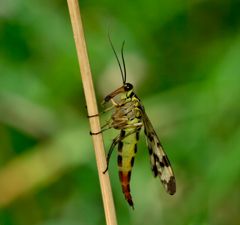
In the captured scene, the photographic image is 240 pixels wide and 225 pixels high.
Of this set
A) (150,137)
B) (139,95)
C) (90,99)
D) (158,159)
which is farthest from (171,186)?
(139,95)

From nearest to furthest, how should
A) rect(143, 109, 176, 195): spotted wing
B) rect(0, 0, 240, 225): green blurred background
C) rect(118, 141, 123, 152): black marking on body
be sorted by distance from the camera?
rect(143, 109, 176, 195): spotted wing → rect(118, 141, 123, 152): black marking on body → rect(0, 0, 240, 225): green blurred background

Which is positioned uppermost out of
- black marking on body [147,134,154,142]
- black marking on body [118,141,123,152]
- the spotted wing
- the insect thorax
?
the insect thorax

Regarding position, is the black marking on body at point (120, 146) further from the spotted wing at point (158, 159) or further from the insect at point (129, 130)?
the spotted wing at point (158, 159)

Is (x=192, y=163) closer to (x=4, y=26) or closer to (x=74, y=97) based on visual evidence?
(x=74, y=97)

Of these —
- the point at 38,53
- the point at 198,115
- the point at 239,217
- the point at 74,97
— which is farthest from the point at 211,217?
the point at 38,53

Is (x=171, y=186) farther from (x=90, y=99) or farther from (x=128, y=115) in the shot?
(x=90, y=99)

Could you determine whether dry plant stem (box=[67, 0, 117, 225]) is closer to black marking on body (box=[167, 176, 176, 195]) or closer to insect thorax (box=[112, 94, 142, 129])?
black marking on body (box=[167, 176, 176, 195])

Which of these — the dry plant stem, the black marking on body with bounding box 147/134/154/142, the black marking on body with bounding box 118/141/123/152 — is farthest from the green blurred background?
the dry plant stem

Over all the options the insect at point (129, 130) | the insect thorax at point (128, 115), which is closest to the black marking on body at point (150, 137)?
the insect at point (129, 130)
